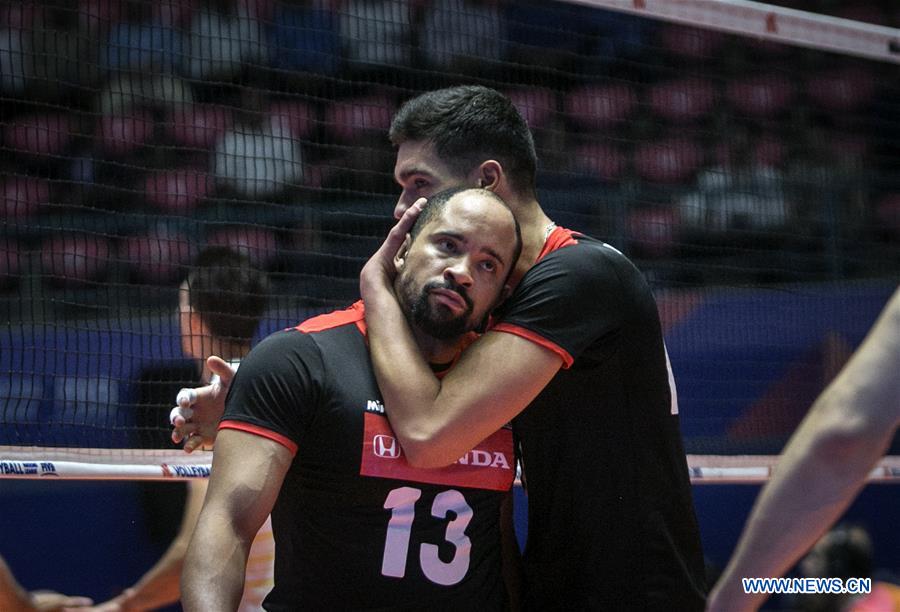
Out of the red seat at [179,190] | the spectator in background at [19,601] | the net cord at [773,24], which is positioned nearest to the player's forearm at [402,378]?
the spectator in background at [19,601]

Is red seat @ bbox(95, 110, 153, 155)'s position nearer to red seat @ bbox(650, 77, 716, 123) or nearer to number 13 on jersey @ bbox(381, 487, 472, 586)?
red seat @ bbox(650, 77, 716, 123)

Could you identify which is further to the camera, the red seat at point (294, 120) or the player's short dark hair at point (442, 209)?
the red seat at point (294, 120)

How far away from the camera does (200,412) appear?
3377 mm

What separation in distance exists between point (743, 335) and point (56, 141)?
5768mm

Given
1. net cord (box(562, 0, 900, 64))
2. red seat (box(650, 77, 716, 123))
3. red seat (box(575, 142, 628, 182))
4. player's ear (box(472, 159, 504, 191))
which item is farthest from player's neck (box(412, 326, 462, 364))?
red seat (box(650, 77, 716, 123))

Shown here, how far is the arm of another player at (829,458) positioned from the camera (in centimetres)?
175

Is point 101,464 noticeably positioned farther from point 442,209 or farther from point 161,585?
point 442,209

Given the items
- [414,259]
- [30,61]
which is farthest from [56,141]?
[414,259]

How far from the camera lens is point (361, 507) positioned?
2.82 m

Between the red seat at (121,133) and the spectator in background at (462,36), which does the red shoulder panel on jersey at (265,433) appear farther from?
the red seat at (121,133)

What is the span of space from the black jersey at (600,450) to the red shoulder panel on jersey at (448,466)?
0.32ft

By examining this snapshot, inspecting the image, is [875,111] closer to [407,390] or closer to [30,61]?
[30,61]

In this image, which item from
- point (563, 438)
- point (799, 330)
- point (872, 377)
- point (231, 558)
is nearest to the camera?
point (872, 377)

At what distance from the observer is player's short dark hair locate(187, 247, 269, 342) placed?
4.71m
